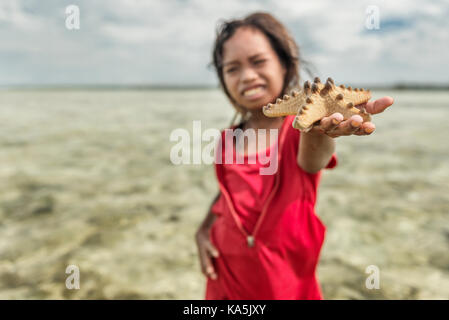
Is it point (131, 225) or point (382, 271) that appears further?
point (131, 225)

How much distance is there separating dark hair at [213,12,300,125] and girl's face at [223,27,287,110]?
0.27 ft

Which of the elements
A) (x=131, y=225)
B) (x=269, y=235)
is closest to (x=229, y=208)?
(x=269, y=235)

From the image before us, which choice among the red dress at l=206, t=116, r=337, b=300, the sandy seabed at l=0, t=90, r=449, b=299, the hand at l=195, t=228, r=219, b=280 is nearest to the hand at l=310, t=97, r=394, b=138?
the red dress at l=206, t=116, r=337, b=300

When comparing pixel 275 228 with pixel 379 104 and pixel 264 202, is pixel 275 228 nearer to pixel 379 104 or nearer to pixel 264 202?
pixel 264 202

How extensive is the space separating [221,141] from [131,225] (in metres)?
2.55

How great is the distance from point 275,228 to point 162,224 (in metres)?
2.80

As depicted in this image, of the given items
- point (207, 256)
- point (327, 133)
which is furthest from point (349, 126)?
point (207, 256)

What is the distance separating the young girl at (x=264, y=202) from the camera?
1.79 metres

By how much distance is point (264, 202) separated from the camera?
1833 millimetres

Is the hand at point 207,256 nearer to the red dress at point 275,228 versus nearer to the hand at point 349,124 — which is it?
the red dress at point 275,228

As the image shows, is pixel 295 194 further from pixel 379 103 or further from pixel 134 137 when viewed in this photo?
pixel 134 137

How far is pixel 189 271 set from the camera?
11.1ft

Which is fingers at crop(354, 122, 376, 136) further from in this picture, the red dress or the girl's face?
the girl's face

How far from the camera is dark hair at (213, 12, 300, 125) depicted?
2141 mm
